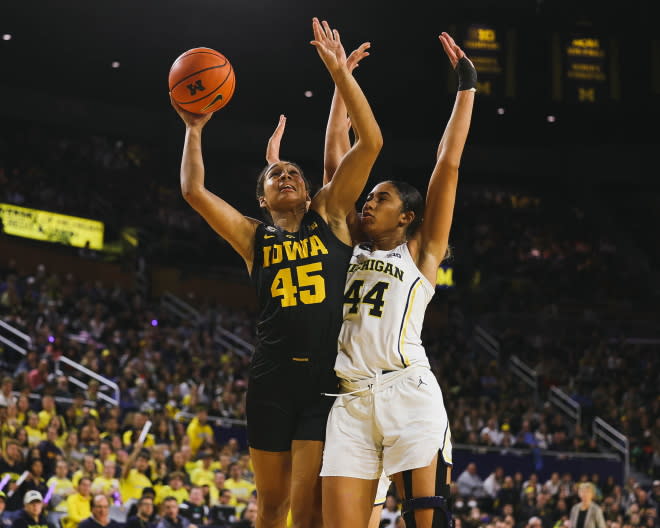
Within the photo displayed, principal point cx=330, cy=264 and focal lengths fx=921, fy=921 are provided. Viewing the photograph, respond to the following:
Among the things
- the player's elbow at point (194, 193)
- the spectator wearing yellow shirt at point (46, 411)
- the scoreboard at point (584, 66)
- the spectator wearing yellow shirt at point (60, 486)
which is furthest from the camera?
the scoreboard at point (584, 66)

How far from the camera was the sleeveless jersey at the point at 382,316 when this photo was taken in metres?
4.13

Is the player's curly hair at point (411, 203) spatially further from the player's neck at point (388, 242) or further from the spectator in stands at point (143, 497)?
the spectator in stands at point (143, 497)

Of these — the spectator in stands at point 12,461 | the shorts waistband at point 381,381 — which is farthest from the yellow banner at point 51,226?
the shorts waistband at point 381,381

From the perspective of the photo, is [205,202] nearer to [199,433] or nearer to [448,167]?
[448,167]

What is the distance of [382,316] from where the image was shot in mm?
4156

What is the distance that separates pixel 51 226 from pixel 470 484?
1122 centimetres

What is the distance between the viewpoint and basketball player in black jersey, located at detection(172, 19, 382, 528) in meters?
4.20

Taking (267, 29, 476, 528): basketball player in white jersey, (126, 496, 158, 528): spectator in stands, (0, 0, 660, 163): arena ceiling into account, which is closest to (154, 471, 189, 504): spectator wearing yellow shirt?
(126, 496, 158, 528): spectator in stands

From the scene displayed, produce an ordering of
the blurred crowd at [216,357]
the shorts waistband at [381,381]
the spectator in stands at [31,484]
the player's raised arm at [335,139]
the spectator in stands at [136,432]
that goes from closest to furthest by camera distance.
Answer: the shorts waistband at [381,381] < the player's raised arm at [335,139] < the spectator in stands at [31,484] < the blurred crowd at [216,357] < the spectator in stands at [136,432]

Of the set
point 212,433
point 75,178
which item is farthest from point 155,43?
point 212,433

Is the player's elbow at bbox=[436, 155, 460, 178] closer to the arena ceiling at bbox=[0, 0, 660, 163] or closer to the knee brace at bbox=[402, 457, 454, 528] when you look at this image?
the knee brace at bbox=[402, 457, 454, 528]

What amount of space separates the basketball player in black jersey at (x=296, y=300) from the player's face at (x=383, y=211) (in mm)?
105

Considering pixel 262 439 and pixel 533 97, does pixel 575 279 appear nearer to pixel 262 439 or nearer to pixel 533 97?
pixel 533 97

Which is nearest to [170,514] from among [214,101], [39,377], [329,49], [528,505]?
[39,377]
